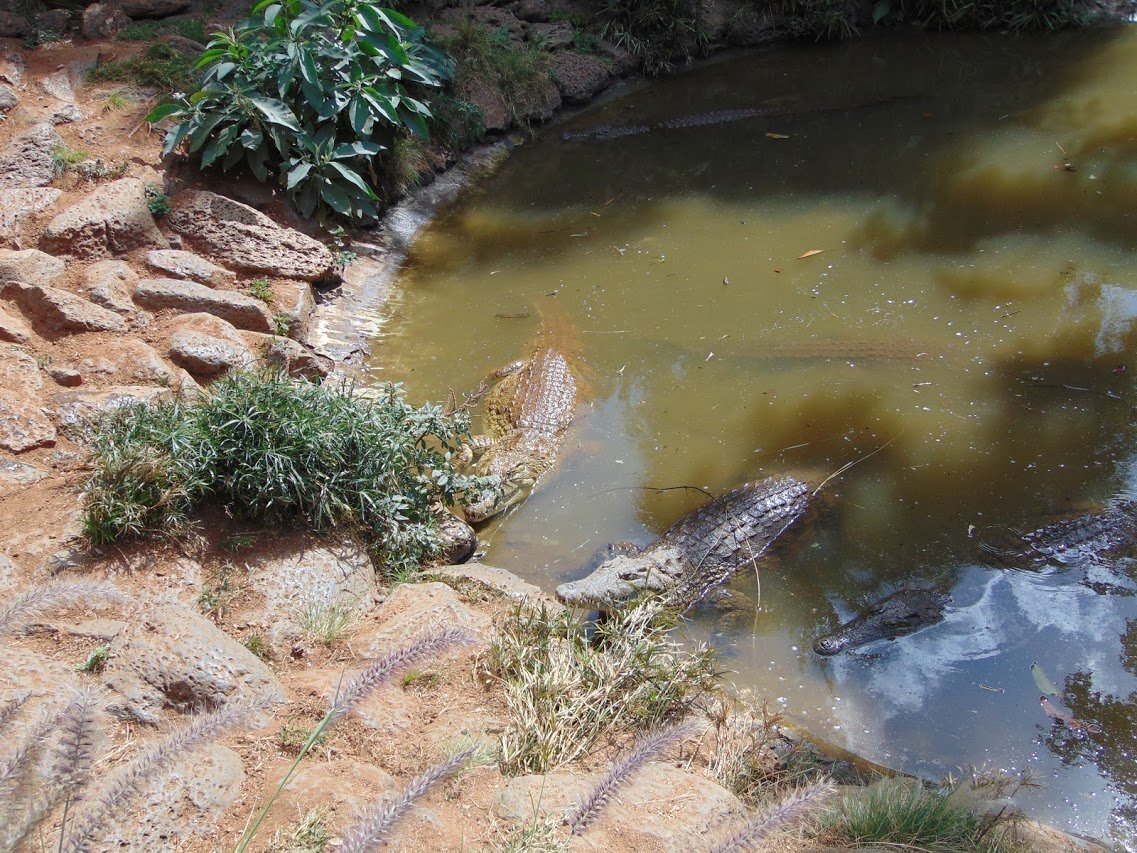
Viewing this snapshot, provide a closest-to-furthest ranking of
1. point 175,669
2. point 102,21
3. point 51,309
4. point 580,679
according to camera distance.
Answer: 1. point 175,669
2. point 580,679
3. point 51,309
4. point 102,21

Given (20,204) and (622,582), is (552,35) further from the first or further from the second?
(622,582)

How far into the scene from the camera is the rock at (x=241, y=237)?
620 centimetres

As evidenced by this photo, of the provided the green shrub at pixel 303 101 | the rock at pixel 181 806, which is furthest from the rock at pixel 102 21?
the rock at pixel 181 806

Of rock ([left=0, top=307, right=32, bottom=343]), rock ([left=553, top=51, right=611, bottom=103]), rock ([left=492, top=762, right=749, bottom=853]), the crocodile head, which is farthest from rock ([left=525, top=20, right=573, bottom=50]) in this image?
rock ([left=492, top=762, right=749, bottom=853])

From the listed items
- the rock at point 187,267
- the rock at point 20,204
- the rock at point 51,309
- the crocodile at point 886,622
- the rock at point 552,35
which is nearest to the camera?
the crocodile at point 886,622

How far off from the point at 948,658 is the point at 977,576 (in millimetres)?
552

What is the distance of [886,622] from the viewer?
13.2 ft

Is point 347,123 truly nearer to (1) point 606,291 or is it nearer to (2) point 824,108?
(1) point 606,291

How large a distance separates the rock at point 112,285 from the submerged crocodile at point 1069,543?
5.07 metres

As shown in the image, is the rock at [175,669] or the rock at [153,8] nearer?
the rock at [175,669]

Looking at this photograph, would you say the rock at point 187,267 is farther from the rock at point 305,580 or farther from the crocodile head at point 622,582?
the crocodile head at point 622,582

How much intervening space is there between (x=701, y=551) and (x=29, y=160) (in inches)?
210

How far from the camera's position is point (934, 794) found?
2.84 metres

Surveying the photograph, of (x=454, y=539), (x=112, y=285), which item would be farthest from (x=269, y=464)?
(x=112, y=285)
